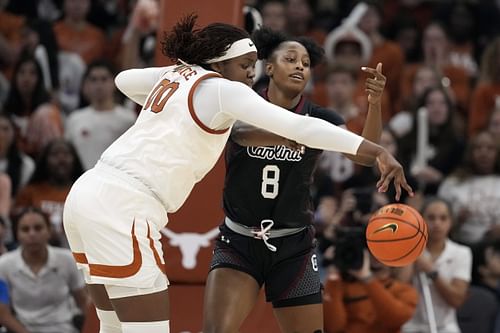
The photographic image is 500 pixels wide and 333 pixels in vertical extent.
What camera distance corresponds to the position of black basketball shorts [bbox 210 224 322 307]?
5879 mm

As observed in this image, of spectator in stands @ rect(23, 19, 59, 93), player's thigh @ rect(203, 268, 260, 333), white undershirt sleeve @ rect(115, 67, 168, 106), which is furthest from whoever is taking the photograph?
spectator in stands @ rect(23, 19, 59, 93)

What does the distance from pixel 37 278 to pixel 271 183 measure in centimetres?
283

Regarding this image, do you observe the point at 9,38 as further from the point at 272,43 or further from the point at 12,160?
the point at 272,43

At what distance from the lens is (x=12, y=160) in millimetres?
9406

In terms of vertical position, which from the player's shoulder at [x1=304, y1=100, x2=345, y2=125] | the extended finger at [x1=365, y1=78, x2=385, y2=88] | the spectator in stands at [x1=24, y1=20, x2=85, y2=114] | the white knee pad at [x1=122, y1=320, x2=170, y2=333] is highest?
the extended finger at [x1=365, y1=78, x2=385, y2=88]

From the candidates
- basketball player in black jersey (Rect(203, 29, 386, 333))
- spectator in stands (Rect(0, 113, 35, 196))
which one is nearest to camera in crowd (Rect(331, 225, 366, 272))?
basketball player in black jersey (Rect(203, 29, 386, 333))

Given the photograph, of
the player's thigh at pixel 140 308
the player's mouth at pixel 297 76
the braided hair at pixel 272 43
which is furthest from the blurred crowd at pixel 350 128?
the player's thigh at pixel 140 308

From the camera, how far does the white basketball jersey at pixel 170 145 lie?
502cm

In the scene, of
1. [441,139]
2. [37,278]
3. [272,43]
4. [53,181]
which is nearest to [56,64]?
[53,181]

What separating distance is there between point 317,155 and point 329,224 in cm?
296

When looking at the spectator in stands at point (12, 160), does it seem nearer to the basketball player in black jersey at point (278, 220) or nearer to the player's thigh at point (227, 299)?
the basketball player in black jersey at point (278, 220)

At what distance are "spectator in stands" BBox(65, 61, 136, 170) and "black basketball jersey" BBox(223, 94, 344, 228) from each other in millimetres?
3816

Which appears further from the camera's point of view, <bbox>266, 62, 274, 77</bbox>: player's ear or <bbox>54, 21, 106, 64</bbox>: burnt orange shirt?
<bbox>54, 21, 106, 64</bbox>: burnt orange shirt

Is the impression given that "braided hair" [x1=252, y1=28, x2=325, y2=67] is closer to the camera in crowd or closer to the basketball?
the basketball
